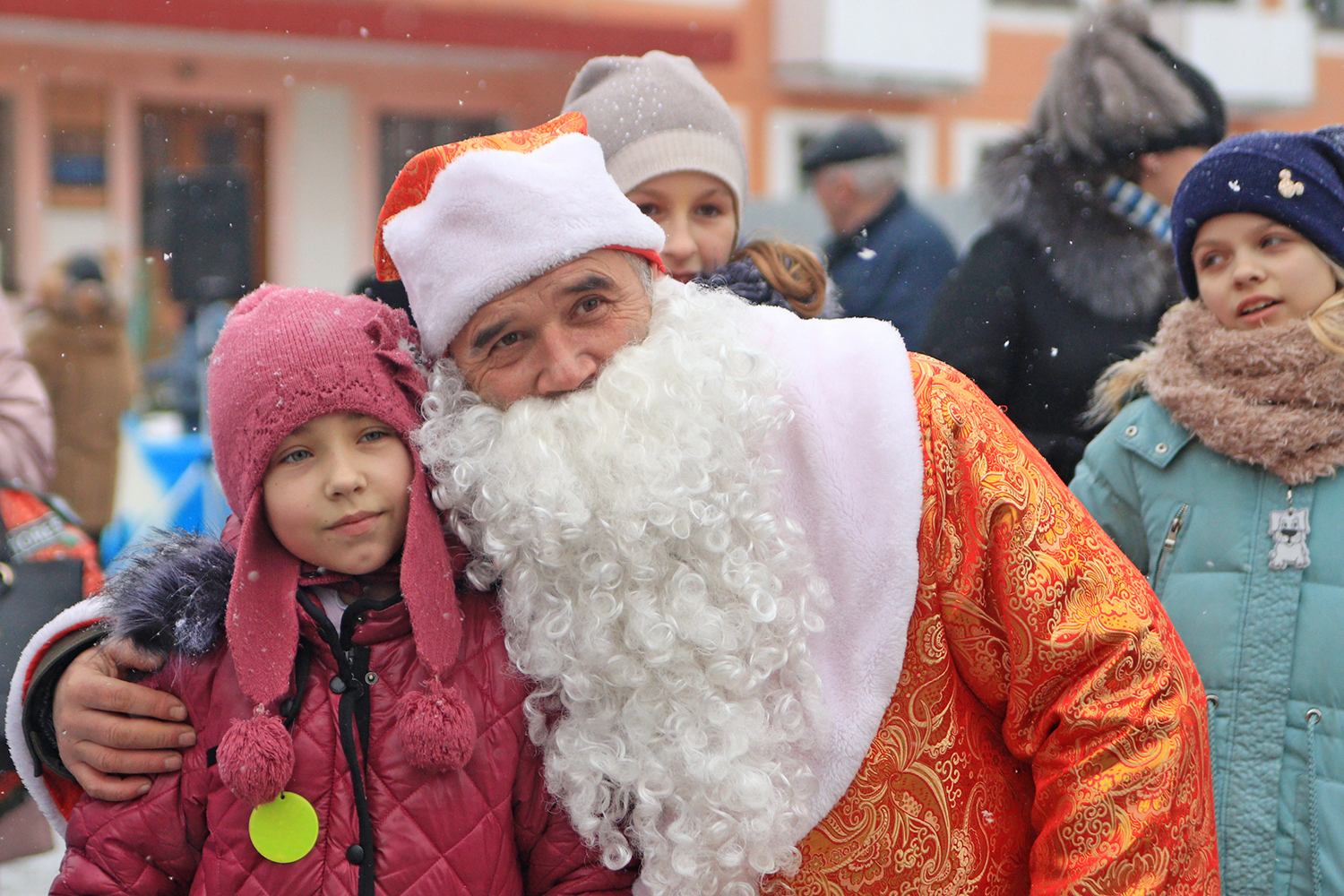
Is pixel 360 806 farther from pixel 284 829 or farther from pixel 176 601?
pixel 176 601

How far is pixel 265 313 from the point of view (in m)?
1.77

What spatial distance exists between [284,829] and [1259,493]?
179cm

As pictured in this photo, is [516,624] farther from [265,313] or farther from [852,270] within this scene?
[852,270]

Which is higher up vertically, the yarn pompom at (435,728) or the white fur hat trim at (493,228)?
the white fur hat trim at (493,228)

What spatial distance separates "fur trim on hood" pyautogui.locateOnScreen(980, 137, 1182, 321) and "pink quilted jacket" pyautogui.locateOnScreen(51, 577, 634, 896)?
1970 millimetres

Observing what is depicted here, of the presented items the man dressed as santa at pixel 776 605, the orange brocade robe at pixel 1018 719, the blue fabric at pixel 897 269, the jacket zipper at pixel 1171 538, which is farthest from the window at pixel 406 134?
Result: the orange brocade robe at pixel 1018 719

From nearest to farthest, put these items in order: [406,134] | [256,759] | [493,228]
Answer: [256,759]
[493,228]
[406,134]

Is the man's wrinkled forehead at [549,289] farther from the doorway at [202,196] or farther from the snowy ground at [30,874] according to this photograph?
the doorway at [202,196]

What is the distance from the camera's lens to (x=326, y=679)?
1.75 metres

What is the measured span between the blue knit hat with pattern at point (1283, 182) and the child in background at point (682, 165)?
30.3 inches

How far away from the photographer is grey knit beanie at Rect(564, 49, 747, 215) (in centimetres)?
253

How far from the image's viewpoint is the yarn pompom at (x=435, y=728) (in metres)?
1.66

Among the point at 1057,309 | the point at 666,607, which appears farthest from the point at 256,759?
the point at 1057,309

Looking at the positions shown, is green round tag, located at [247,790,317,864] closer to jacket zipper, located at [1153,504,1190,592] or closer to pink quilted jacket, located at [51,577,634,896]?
pink quilted jacket, located at [51,577,634,896]
